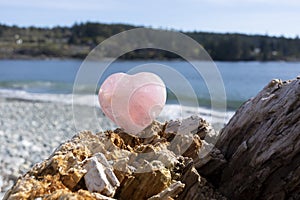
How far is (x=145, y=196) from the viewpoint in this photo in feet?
6.40

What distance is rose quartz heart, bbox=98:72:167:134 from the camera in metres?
2.43

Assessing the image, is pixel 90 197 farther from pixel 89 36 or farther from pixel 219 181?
pixel 89 36

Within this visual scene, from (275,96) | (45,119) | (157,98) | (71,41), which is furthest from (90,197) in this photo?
(71,41)

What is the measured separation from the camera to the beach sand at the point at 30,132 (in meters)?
9.48

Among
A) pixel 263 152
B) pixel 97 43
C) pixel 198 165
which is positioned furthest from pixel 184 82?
pixel 97 43

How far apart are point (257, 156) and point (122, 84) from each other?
33.7 inches

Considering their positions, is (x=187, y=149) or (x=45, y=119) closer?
(x=187, y=149)

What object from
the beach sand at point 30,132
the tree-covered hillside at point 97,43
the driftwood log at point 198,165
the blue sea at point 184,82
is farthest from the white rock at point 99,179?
the tree-covered hillside at point 97,43

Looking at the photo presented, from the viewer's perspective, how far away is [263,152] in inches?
81.4

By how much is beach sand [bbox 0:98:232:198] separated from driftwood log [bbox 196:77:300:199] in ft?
8.50

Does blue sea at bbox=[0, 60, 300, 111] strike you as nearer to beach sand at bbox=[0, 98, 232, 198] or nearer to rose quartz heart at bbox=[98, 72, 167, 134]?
rose quartz heart at bbox=[98, 72, 167, 134]

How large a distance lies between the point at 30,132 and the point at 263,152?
557 inches

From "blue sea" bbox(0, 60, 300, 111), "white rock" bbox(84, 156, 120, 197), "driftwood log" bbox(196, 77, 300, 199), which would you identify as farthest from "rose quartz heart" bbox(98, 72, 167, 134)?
"white rock" bbox(84, 156, 120, 197)

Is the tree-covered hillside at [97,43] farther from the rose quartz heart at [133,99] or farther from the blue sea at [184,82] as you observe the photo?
the rose quartz heart at [133,99]
